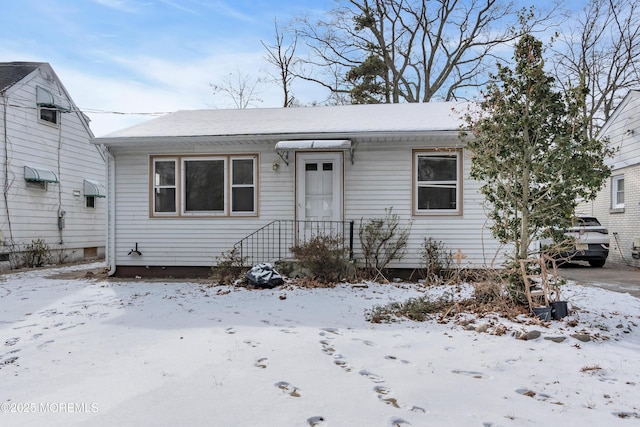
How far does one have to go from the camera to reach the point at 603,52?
1803 cm

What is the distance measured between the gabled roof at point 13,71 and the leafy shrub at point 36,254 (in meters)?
4.20

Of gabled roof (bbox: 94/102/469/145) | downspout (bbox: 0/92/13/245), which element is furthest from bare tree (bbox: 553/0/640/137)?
downspout (bbox: 0/92/13/245)

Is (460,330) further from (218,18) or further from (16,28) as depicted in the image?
(16,28)

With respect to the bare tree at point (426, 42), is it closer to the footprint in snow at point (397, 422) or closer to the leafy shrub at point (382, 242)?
the leafy shrub at point (382, 242)

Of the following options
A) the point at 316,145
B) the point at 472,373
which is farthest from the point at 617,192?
the point at 472,373

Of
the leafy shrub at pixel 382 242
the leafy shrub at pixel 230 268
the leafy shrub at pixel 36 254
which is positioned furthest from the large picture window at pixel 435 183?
the leafy shrub at pixel 36 254

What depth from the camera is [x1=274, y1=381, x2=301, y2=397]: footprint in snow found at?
282 centimetres

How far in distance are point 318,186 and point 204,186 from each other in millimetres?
2516

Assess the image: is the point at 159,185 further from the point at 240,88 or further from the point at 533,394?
the point at 240,88

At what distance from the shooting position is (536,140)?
4.92 meters

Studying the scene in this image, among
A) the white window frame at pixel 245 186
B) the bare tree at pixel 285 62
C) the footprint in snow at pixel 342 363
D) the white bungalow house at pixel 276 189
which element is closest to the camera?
the footprint in snow at pixel 342 363

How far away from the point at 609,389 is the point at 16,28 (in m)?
14.9

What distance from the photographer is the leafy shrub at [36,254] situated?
36.2 ft

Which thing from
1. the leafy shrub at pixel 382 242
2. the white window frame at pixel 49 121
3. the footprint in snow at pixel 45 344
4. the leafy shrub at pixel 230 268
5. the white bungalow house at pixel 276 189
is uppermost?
the white window frame at pixel 49 121
